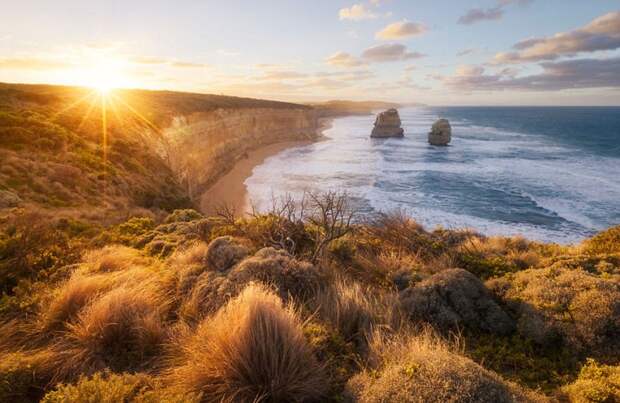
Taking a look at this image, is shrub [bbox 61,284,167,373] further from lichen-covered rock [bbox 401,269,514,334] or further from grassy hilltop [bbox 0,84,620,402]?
lichen-covered rock [bbox 401,269,514,334]

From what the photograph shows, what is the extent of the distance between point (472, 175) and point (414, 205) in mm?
15385

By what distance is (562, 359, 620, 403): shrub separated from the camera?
283cm

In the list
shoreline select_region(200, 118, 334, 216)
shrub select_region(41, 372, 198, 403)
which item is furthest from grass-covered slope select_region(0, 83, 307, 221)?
shrub select_region(41, 372, 198, 403)

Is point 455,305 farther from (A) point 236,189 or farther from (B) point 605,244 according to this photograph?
(A) point 236,189

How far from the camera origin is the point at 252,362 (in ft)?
9.88

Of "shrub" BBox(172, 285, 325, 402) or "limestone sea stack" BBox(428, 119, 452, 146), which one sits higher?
"limestone sea stack" BBox(428, 119, 452, 146)

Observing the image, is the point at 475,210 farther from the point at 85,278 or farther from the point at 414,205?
the point at 85,278

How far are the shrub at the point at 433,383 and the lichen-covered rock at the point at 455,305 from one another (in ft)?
5.72

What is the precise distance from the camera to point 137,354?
3.64m

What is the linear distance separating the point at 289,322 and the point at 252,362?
1.76ft

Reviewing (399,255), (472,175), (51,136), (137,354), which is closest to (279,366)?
(137,354)

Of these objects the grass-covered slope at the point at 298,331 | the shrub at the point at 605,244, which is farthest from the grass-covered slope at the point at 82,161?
the shrub at the point at 605,244

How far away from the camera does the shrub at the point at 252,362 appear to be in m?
2.88

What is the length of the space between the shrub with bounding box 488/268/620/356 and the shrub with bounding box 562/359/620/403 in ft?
2.53
